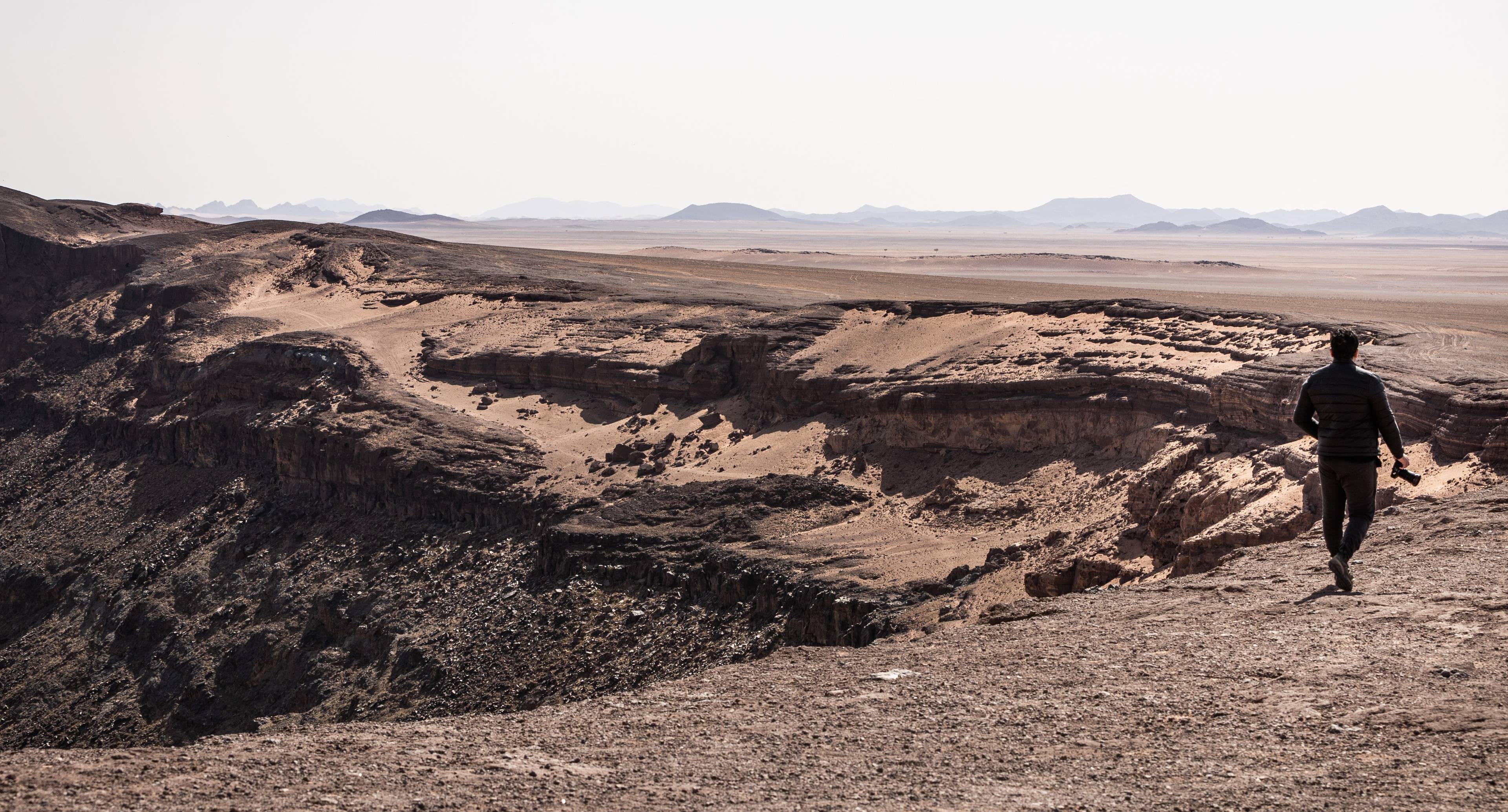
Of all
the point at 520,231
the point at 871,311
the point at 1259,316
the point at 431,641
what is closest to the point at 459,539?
the point at 431,641

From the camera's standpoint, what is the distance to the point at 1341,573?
22.5 ft

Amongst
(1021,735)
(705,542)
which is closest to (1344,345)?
(1021,735)

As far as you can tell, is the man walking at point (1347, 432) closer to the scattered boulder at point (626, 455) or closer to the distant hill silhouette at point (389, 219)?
the scattered boulder at point (626, 455)

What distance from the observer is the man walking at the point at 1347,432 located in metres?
6.79

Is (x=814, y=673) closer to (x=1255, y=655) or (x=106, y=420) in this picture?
(x=1255, y=655)

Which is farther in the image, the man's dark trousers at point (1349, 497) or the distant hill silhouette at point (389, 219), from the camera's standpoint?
the distant hill silhouette at point (389, 219)

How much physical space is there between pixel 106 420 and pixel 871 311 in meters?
18.0

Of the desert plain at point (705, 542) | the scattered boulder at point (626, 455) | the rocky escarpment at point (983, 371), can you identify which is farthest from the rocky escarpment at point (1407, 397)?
the scattered boulder at point (626, 455)

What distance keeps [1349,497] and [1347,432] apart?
408mm

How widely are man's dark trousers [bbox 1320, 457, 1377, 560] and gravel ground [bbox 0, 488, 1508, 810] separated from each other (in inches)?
11.6

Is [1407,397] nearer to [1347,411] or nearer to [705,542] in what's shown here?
[1347,411]

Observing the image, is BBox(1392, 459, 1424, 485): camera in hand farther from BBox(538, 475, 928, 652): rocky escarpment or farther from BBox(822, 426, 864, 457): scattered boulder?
BBox(822, 426, 864, 457): scattered boulder

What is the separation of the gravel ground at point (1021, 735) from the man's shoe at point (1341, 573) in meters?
0.08

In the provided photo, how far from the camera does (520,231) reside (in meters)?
164
